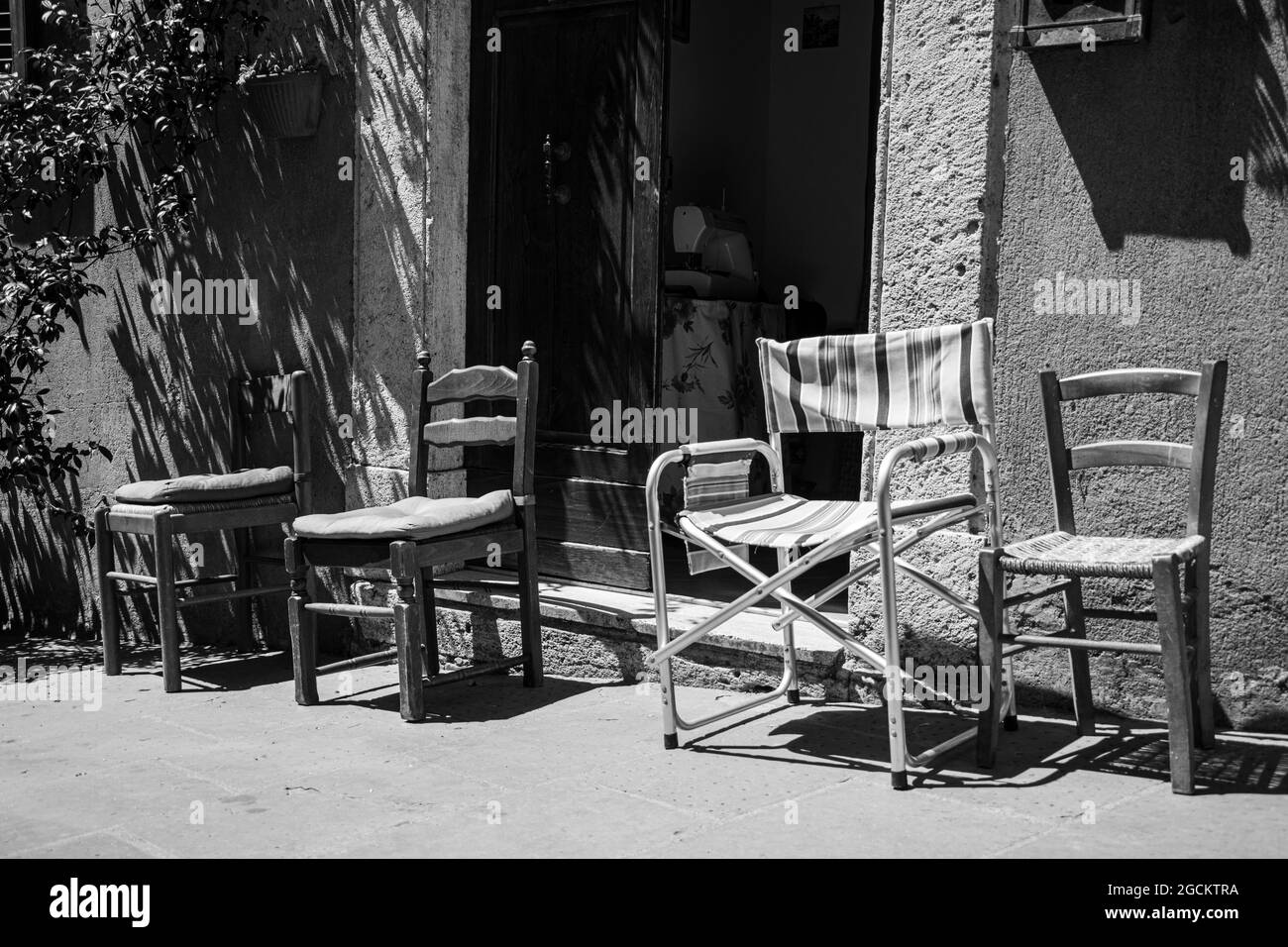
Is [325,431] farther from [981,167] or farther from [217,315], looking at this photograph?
[981,167]

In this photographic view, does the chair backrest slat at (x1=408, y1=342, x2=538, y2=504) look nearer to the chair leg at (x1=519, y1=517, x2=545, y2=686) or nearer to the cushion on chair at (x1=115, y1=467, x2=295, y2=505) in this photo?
the chair leg at (x1=519, y1=517, x2=545, y2=686)

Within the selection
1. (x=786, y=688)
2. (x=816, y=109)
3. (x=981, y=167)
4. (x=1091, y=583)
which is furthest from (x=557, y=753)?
(x=816, y=109)

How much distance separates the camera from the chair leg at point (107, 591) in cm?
498

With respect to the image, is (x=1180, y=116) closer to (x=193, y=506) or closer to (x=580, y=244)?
(x=580, y=244)

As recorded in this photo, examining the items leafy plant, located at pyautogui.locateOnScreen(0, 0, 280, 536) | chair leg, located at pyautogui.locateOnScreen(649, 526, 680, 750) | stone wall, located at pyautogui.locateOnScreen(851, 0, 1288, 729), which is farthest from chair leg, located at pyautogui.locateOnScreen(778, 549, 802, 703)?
leafy plant, located at pyautogui.locateOnScreen(0, 0, 280, 536)

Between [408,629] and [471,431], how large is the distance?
83 cm

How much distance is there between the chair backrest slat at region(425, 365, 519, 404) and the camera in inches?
181

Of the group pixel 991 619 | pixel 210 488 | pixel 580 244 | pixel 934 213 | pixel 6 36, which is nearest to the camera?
pixel 991 619

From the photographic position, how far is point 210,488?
15.8 ft

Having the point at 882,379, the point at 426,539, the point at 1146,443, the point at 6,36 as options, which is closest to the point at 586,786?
the point at 426,539

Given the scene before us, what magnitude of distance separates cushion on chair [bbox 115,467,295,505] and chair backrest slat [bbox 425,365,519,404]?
747 millimetres

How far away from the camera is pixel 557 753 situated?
3.75 metres

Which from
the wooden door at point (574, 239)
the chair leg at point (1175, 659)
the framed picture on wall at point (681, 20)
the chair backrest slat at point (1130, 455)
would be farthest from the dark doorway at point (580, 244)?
the chair leg at point (1175, 659)

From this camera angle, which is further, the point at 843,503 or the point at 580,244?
the point at 580,244
